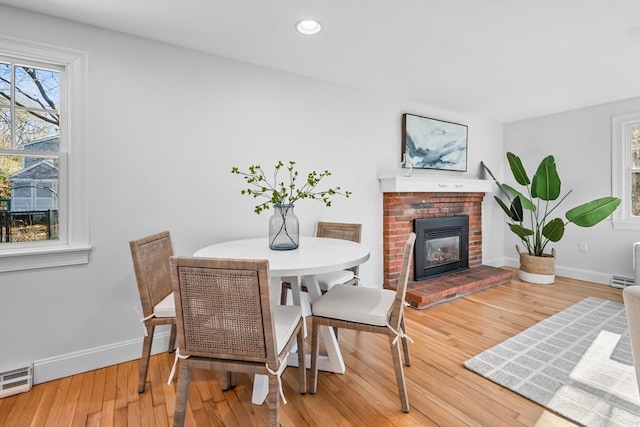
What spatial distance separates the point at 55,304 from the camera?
6.60 ft

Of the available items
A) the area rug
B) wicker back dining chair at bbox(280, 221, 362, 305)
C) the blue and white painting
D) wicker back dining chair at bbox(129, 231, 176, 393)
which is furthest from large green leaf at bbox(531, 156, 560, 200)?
wicker back dining chair at bbox(129, 231, 176, 393)

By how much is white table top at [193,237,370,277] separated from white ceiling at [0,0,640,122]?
1.48 m

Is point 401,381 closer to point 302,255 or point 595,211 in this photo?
point 302,255

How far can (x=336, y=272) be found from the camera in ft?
8.21

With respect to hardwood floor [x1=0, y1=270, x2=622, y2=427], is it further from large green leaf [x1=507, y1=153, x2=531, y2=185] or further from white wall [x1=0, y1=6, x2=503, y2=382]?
large green leaf [x1=507, y1=153, x2=531, y2=185]

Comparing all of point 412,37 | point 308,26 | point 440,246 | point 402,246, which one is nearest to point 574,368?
point 402,246

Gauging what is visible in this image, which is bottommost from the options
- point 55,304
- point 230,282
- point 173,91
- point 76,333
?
point 76,333

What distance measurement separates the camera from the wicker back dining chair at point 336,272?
2.33 m

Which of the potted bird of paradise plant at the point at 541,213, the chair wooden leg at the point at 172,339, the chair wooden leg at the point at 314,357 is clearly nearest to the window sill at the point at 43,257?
the chair wooden leg at the point at 172,339

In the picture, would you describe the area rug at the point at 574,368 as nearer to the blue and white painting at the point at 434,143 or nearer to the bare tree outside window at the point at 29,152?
the blue and white painting at the point at 434,143

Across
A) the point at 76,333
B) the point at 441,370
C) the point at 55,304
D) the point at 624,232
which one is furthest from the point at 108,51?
the point at 624,232

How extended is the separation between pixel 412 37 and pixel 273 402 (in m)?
2.40

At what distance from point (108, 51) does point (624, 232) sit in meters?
5.53

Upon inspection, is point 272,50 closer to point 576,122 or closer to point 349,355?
point 349,355
